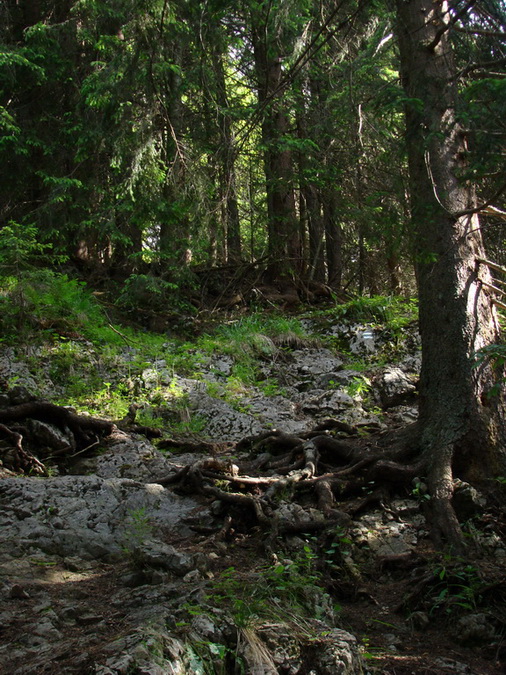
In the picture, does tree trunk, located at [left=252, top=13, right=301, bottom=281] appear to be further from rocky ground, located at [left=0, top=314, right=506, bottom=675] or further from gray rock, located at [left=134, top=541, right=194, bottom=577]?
gray rock, located at [left=134, top=541, right=194, bottom=577]

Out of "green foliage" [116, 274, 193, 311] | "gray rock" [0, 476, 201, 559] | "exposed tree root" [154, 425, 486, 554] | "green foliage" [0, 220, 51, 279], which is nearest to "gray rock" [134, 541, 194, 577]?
"gray rock" [0, 476, 201, 559]

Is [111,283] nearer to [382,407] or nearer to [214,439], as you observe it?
[214,439]

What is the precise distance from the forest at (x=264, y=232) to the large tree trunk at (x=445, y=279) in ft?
0.08

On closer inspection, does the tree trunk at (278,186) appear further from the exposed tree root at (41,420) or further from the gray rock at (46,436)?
the gray rock at (46,436)

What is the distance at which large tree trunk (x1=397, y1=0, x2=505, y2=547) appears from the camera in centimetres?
510

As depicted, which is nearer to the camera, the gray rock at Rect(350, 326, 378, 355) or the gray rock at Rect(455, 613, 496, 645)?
the gray rock at Rect(455, 613, 496, 645)

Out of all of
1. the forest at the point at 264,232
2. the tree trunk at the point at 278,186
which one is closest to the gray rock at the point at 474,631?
the forest at the point at 264,232

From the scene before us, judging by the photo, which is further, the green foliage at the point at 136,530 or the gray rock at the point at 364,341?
the gray rock at the point at 364,341

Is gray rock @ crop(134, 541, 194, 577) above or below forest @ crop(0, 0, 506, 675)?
below

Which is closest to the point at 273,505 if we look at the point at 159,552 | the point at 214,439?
the point at 159,552

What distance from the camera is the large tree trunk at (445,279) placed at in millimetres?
5098

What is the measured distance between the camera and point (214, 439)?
26.6 ft

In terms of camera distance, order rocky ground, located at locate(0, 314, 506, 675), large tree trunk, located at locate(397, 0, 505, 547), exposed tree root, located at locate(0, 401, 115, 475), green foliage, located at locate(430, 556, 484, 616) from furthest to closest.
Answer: exposed tree root, located at locate(0, 401, 115, 475), large tree trunk, located at locate(397, 0, 505, 547), green foliage, located at locate(430, 556, 484, 616), rocky ground, located at locate(0, 314, 506, 675)

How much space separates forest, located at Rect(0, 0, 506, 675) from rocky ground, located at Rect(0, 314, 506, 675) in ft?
0.24
